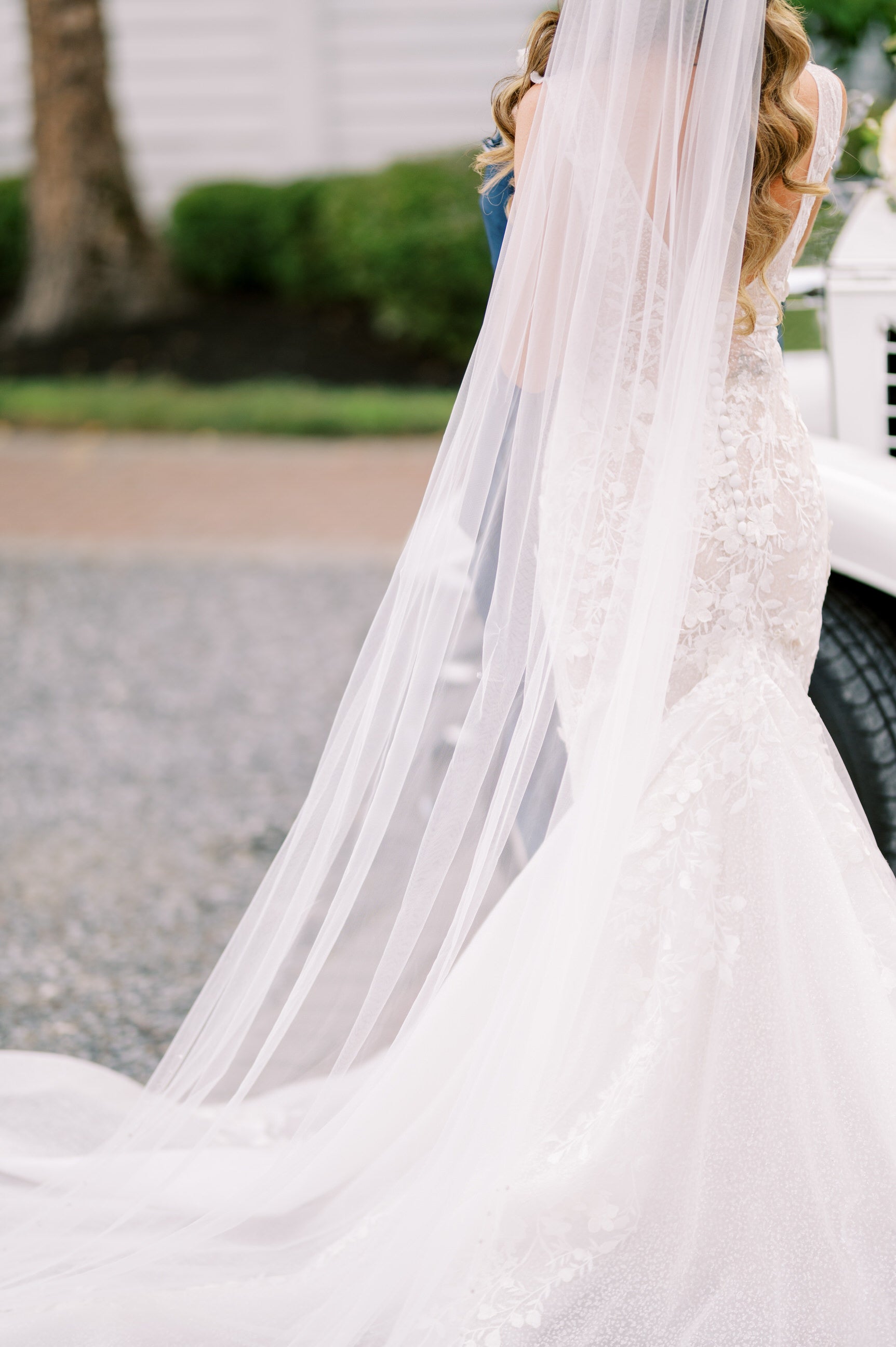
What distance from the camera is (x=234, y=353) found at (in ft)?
34.3

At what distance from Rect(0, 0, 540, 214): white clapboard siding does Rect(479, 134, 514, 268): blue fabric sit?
32.3ft

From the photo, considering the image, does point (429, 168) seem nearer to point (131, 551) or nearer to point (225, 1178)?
point (131, 551)

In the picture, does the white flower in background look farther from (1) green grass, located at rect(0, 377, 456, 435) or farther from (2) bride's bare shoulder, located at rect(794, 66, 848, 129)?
(1) green grass, located at rect(0, 377, 456, 435)

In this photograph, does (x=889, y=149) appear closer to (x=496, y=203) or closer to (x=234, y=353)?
(x=496, y=203)

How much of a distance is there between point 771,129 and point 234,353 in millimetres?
9004

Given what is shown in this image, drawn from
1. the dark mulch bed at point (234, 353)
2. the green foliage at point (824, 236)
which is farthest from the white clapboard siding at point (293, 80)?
the green foliage at point (824, 236)

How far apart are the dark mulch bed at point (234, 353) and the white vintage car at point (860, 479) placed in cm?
720

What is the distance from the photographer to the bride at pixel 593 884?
1.80 metres

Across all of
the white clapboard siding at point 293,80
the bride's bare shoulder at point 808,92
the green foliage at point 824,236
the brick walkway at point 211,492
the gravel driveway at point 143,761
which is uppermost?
the white clapboard siding at point 293,80

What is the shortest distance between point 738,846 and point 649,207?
0.89 meters

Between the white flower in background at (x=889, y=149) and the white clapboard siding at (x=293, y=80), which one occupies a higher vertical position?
the white clapboard siding at (x=293, y=80)

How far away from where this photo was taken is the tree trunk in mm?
9719

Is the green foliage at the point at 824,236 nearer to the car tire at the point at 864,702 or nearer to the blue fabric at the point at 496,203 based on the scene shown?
the blue fabric at the point at 496,203

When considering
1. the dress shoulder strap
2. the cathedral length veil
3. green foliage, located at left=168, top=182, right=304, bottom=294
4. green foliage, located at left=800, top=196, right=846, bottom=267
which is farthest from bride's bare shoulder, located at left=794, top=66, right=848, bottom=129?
green foliage, located at left=168, top=182, right=304, bottom=294
